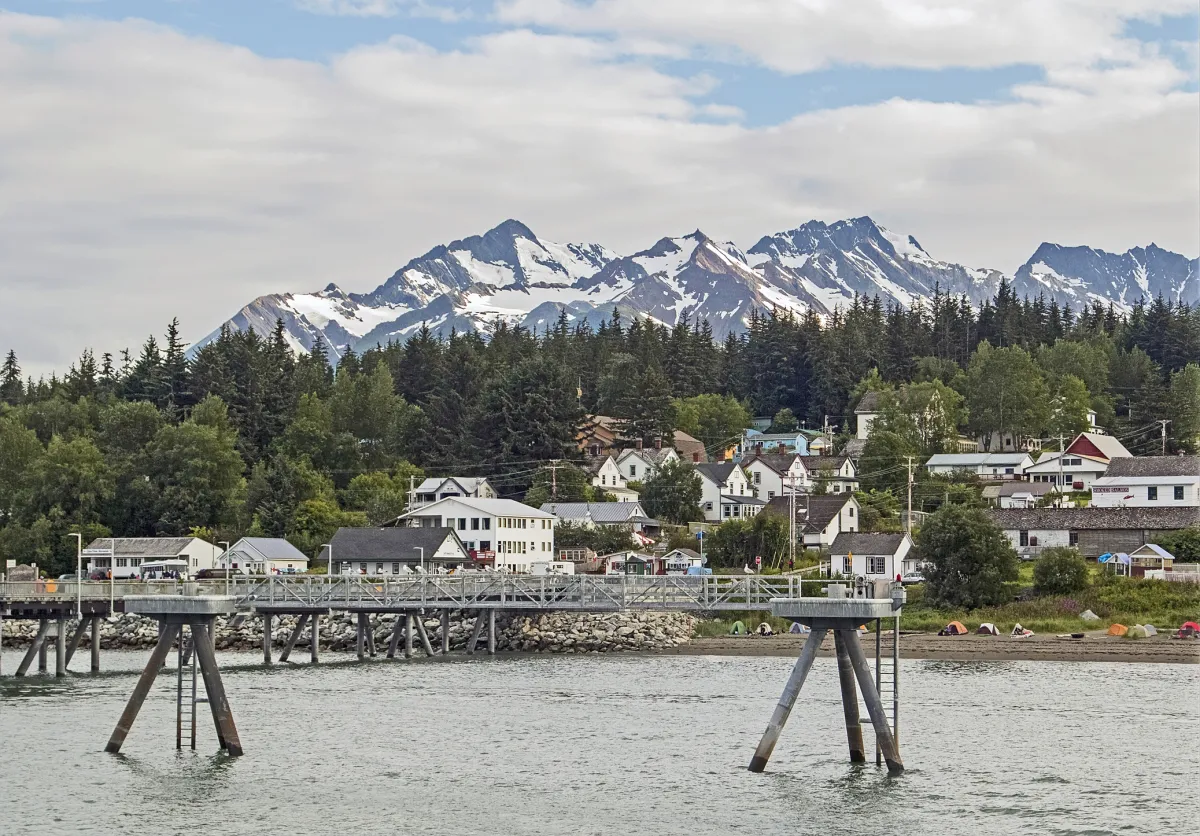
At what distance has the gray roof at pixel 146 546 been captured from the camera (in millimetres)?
113312

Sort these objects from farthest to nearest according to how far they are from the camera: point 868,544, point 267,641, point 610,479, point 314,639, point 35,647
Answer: point 610,479
point 868,544
point 314,639
point 267,641
point 35,647

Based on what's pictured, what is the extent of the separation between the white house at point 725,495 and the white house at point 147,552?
40.2 m

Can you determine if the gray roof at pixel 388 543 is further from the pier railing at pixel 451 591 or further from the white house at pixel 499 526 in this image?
the pier railing at pixel 451 591

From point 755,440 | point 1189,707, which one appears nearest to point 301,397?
point 755,440

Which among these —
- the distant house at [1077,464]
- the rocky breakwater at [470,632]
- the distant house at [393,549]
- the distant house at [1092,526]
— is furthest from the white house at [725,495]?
the rocky breakwater at [470,632]

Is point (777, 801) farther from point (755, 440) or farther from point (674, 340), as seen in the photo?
point (674, 340)

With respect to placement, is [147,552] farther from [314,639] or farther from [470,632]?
[314,639]

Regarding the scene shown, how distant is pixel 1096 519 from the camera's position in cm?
9994

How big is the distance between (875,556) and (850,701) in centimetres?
6229

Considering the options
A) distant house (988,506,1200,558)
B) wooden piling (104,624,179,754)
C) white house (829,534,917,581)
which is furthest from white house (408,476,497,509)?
wooden piling (104,624,179,754)

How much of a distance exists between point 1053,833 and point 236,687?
3642 cm

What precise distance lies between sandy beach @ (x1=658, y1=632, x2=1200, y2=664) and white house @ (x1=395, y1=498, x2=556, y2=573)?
3706 cm

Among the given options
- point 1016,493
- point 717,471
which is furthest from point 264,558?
point 1016,493

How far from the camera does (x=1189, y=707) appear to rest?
52.4m
